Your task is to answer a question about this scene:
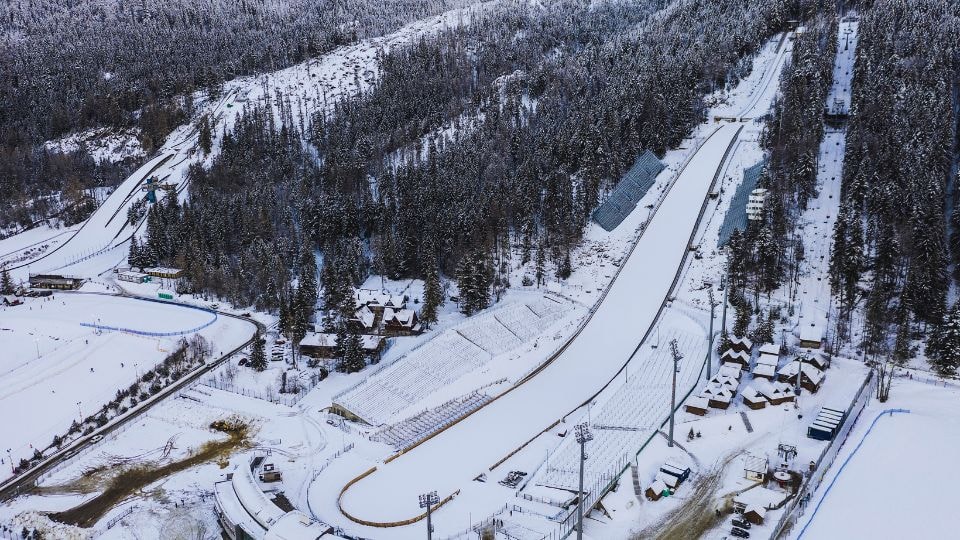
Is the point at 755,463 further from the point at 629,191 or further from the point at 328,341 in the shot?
the point at 629,191

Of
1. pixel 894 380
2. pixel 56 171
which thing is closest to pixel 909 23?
pixel 894 380

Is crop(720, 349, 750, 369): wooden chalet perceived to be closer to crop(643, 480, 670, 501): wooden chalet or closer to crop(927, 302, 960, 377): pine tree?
crop(927, 302, 960, 377): pine tree

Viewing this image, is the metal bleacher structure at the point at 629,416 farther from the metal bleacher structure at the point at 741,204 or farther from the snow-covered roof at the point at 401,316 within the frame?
the snow-covered roof at the point at 401,316

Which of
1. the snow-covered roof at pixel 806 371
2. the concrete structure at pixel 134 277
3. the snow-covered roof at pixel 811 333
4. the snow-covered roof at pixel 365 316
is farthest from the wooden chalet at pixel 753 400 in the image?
the concrete structure at pixel 134 277

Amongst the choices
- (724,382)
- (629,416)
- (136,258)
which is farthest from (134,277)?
(724,382)

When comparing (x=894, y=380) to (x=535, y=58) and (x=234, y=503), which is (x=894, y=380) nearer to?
(x=234, y=503)

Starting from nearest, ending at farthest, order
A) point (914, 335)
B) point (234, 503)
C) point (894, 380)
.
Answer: point (234, 503), point (894, 380), point (914, 335)

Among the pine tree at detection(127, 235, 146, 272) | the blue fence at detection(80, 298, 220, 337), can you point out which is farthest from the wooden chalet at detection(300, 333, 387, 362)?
the pine tree at detection(127, 235, 146, 272)
